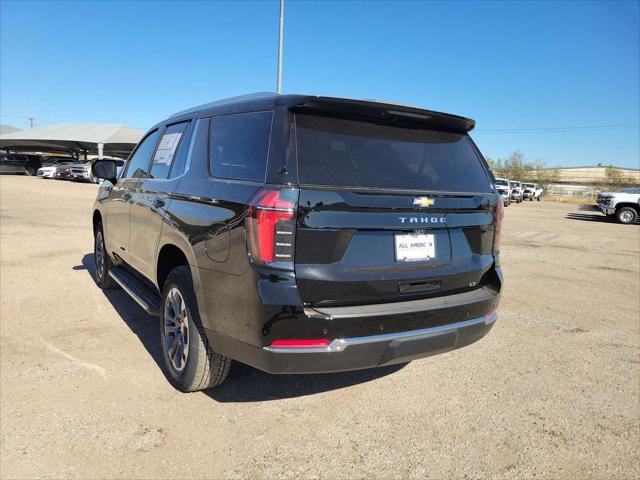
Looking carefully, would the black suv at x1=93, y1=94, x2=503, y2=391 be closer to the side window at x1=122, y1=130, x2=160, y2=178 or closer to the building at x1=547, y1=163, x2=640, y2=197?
the side window at x1=122, y1=130, x2=160, y2=178

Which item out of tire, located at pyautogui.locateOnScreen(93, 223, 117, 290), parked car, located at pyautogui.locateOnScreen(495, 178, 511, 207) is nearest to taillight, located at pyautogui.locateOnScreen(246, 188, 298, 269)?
tire, located at pyautogui.locateOnScreen(93, 223, 117, 290)

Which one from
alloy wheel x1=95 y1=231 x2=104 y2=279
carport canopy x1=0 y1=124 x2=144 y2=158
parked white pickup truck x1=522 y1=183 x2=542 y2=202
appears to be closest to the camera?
alloy wheel x1=95 y1=231 x2=104 y2=279

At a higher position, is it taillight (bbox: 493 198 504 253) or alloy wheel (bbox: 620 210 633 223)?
taillight (bbox: 493 198 504 253)

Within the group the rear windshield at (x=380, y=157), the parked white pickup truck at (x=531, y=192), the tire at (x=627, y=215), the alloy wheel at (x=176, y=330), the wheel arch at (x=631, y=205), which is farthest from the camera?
the parked white pickup truck at (x=531, y=192)

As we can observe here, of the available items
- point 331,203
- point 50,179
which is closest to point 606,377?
point 331,203

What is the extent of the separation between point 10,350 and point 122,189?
5.62ft

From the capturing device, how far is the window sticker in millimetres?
3615

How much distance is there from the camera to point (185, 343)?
10.1ft

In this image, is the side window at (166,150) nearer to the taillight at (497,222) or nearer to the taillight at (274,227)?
the taillight at (274,227)

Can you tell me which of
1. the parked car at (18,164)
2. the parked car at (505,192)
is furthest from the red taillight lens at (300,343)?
the parked car at (18,164)

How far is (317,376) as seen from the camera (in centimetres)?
350

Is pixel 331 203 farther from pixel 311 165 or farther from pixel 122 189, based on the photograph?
pixel 122 189

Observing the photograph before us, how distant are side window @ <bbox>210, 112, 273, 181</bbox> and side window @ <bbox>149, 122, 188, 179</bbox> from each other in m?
0.59

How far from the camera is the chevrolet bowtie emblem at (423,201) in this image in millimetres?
2619
